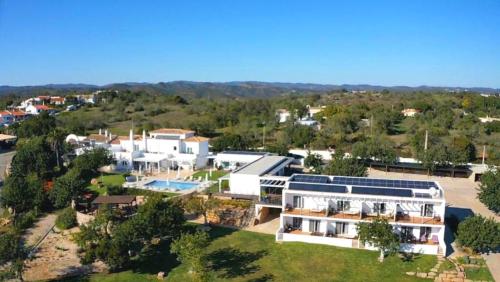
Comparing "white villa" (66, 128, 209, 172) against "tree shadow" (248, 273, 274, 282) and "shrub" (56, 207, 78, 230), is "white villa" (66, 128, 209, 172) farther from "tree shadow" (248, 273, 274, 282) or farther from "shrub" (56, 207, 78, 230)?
"tree shadow" (248, 273, 274, 282)

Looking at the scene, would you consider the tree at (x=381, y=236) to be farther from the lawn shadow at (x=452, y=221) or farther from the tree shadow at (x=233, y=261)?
the tree shadow at (x=233, y=261)

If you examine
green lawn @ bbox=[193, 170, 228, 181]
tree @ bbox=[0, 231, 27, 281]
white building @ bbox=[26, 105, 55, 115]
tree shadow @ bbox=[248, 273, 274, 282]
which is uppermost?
white building @ bbox=[26, 105, 55, 115]

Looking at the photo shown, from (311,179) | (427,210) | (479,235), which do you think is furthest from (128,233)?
(479,235)

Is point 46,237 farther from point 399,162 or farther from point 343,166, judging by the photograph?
point 399,162

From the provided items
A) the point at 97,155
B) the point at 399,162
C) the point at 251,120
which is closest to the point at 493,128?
the point at 399,162

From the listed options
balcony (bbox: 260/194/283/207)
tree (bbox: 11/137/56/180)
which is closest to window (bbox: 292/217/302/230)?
balcony (bbox: 260/194/283/207)

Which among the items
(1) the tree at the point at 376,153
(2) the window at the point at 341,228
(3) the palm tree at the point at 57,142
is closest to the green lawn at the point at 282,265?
(2) the window at the point at 341,228
